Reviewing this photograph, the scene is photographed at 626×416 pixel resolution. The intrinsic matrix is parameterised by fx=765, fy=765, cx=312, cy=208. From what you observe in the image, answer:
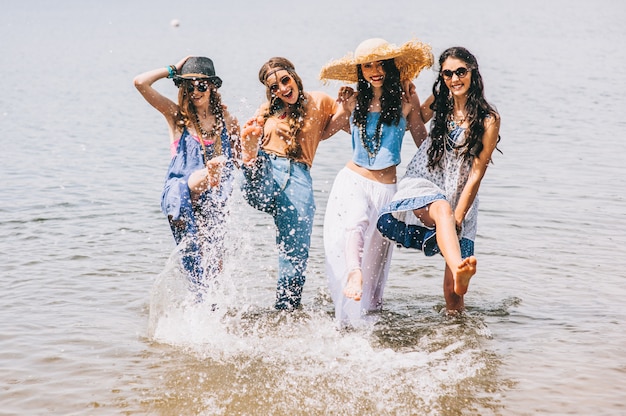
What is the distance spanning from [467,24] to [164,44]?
47.6 ft

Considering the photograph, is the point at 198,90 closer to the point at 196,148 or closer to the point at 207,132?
the point at 207,132

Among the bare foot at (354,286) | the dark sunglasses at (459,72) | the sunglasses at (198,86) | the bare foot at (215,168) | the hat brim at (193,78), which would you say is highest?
the dark sunglasses at (459,72)

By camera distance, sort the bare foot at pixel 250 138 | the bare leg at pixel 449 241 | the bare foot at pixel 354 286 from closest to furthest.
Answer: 1. the bare leg at pixel 449 241
2. the bare foot at pixel 354 286
3. the bare foot at pixel 250 138

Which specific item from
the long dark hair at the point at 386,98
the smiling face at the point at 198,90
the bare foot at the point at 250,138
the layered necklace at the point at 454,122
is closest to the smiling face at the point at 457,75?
the layered necklace at the point at 454,122

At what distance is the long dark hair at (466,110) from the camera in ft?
17.6

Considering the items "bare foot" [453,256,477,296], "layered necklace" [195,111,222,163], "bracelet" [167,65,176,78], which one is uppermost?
"bracelet" [167,65,176,78]

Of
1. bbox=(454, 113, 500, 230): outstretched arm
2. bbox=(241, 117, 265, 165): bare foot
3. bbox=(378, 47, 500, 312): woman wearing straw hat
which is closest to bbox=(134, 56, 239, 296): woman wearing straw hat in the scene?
bbox=(241, 117, 265, 165): bare foot

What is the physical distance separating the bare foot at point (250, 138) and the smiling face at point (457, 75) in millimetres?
1401

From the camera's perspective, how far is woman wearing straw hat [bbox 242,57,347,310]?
569 centimetres

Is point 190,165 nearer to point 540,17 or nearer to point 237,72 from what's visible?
point 237,72

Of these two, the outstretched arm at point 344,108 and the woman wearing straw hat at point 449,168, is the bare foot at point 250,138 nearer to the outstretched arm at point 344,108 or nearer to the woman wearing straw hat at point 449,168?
the outstretched arm at point 344,108

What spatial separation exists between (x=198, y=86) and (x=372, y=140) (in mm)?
1356

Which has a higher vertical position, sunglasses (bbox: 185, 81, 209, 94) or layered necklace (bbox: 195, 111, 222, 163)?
sunglasses (bbox: 185, 81, 209, 94)

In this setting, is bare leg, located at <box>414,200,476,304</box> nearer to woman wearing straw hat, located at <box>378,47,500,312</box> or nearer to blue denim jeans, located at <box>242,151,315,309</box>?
woman wearing straw hat, located at <box>378,47,500,312</box>
